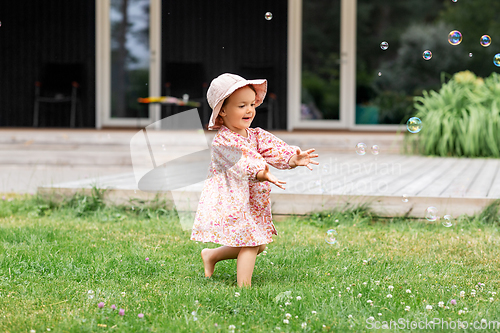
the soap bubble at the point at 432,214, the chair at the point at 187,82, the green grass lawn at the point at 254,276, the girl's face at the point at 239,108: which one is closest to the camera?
the green grass lawn at the point at 254,276

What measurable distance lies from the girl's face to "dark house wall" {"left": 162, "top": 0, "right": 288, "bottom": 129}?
6264 mm

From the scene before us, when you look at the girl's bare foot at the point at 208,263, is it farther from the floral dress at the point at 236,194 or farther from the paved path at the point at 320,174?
the paved path at the point at 320,174

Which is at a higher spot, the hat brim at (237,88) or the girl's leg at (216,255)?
the hat brim at (237,88)

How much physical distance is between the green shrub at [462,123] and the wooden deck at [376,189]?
104 cm

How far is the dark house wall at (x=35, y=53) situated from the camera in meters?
8.55

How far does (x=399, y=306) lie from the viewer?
5.70 feet

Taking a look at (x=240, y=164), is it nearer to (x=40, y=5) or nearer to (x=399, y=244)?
(x=399, y=244)

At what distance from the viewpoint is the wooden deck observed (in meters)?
3.08

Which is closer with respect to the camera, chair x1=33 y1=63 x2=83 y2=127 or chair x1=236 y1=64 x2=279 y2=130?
chair x1=236 y1=64 x2=279 y2=130

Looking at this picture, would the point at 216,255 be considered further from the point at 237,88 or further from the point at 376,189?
the point at 376,189

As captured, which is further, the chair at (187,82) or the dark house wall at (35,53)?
the dark house wall at (35,53)

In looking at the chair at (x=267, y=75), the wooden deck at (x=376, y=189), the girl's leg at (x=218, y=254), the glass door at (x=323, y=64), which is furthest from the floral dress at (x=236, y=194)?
the glass door at (x=323, y=64)

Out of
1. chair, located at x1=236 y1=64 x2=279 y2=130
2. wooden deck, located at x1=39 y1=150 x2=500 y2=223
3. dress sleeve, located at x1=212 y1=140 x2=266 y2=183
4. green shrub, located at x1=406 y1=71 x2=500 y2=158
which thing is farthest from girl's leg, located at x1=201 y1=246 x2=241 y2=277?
chair, located at x1=236 y1=64 x2=279 y2=130

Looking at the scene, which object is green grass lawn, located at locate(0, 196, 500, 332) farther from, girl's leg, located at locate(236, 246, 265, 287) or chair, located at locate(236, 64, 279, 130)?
chair, located at locate(236, 64, 279, 130)
